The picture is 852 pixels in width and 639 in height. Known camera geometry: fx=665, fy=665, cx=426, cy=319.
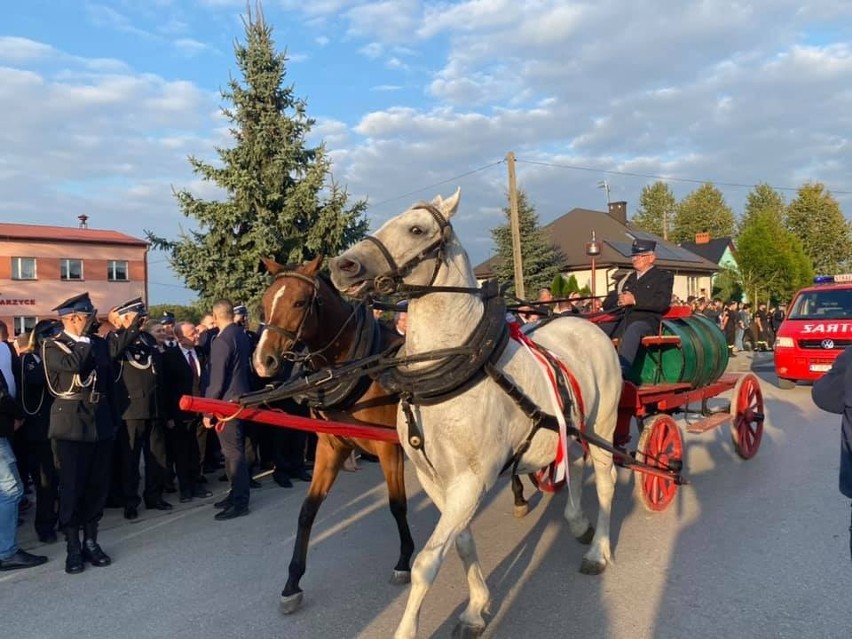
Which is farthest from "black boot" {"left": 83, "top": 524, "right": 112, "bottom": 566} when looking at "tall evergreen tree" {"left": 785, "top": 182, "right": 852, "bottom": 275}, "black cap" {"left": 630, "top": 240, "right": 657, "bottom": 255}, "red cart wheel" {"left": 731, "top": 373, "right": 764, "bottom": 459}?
"tall evergreen tree" {"left": 785, "top": 182, "right": 852, "bottom": 275}

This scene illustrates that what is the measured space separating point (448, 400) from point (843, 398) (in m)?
1.85

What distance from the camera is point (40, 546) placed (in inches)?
236

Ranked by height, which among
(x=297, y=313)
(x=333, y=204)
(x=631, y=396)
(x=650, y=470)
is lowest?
(x=650, y=470)

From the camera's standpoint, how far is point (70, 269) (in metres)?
39.6

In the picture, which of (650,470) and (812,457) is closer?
(650,470)

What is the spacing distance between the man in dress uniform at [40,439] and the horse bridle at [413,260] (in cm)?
456

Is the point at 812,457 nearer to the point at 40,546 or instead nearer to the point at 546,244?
the point at 40,546

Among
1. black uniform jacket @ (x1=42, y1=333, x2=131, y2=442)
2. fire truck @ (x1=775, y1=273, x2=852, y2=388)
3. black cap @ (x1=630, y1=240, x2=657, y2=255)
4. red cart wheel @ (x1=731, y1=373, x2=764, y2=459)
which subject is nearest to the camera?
black uniform jacket @ (x1=42, y1=333, x2=131, y2=442)

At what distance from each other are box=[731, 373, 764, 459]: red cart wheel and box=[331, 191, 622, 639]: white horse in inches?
182

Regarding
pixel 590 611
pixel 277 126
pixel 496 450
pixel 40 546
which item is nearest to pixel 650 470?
pixel 590 611

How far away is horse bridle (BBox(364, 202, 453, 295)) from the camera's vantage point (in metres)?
3.20

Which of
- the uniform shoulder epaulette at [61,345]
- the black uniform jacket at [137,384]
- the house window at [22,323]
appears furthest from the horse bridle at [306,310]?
the house window at [22,323]

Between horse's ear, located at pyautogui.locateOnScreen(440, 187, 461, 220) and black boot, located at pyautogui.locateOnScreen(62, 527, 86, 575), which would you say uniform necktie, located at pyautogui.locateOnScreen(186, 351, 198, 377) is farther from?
horse's ear, located at pyautogui.locateOnScreen(440, 187, 461, 220)

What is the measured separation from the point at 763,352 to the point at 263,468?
2348 cm
